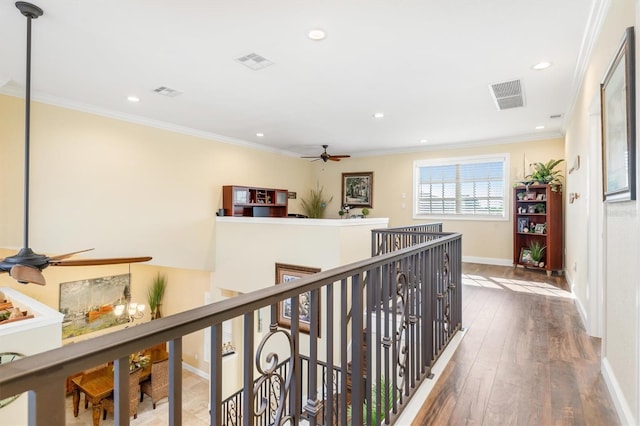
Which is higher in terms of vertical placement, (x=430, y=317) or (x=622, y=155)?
(x=622, y=155)

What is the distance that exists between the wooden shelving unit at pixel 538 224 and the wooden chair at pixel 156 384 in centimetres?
725

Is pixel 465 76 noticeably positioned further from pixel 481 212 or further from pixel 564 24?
pixel 481 212

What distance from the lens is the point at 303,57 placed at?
124 inches

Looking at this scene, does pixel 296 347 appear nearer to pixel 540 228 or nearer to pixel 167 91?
pixel 167 91

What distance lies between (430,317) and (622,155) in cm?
148

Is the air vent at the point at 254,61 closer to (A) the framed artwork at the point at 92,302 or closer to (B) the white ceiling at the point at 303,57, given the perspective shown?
(B) the white ceiling at the point at 303,57

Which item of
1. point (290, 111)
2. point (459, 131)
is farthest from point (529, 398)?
point (459, 131)

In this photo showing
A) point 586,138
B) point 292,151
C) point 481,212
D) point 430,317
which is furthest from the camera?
point 292,151

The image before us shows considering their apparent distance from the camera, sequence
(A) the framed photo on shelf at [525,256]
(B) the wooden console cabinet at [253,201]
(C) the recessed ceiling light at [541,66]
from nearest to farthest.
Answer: (C) the recessed ceiling light at [541,66], (A) the framed photo on shelf at [525,256], (B) the wooden console cabinet at [253,201]

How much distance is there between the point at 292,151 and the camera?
8148 mm

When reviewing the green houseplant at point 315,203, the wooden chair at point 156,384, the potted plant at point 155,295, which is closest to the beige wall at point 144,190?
the potted plant at point 155,295

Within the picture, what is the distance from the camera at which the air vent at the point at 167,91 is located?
401 cm

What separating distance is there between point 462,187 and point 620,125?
18.1ft

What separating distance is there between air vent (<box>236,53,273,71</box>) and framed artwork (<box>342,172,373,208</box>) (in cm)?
531
